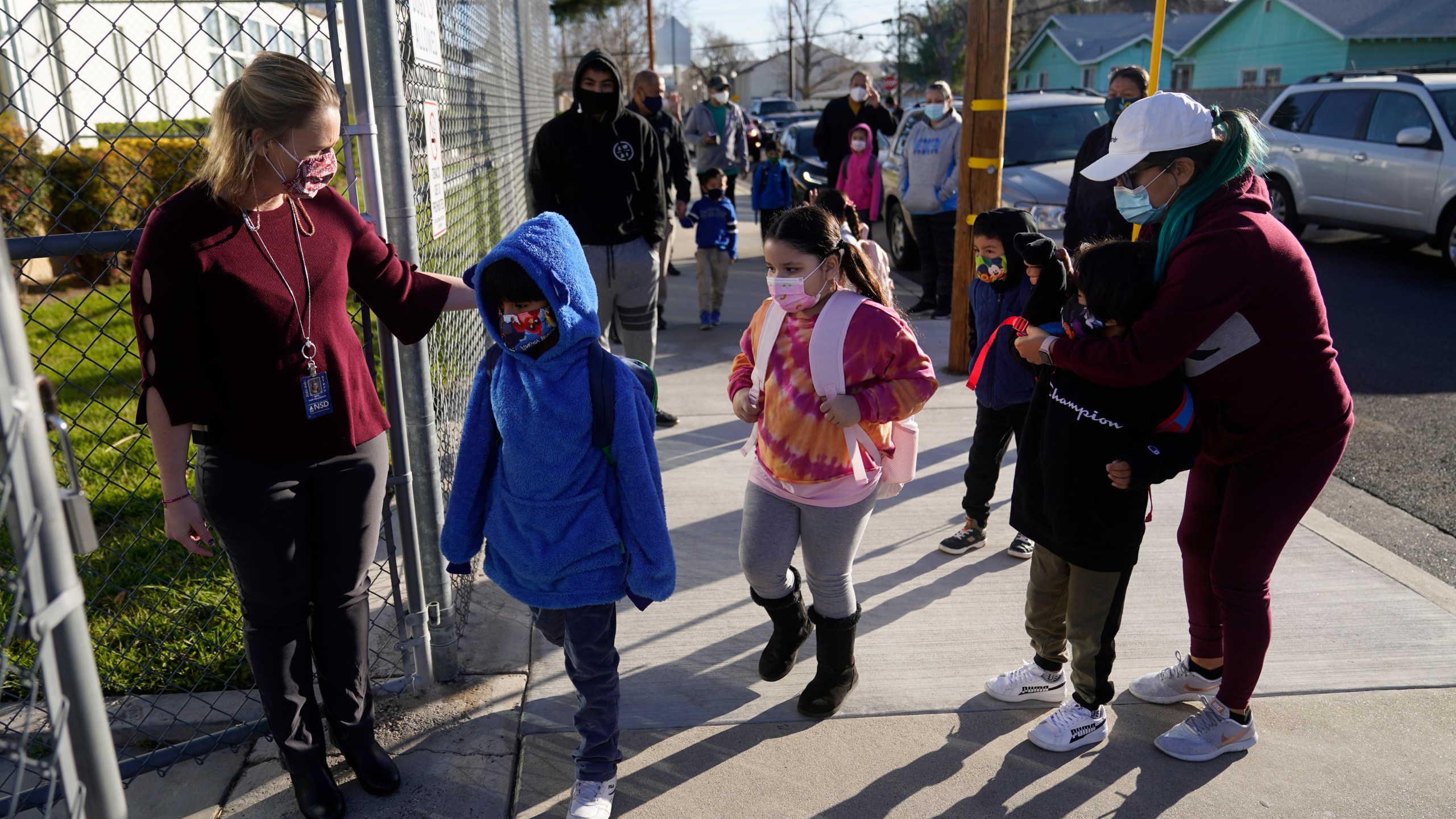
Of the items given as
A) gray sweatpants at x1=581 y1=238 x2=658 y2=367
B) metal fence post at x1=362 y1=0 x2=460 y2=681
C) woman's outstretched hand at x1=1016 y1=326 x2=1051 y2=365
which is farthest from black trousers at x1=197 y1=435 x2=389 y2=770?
gray sweatpants at x1=581 y1=238 x2=658 y2=367

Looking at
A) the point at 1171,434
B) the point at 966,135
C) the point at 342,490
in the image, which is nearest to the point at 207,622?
the point at 342,490

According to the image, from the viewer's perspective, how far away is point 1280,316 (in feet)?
8.21

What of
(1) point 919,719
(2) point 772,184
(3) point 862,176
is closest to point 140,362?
(1) point 919,719

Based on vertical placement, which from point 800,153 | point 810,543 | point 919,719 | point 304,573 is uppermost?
point 800,153

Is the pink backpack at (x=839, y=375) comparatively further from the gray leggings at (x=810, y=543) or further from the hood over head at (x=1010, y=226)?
the hood over head at (x=1010, y=226)

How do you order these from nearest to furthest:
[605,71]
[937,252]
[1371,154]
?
[605,71] < [937,252] < [1371,154]

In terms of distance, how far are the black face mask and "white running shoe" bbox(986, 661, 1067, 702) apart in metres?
3.64

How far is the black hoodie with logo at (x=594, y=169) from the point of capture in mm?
5289

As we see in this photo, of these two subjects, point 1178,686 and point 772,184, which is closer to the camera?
point 1178,686

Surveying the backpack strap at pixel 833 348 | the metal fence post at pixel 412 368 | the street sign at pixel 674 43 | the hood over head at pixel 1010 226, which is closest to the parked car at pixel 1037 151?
the hood over head at pixel 1010 226

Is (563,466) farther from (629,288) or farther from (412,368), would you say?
(629,288)

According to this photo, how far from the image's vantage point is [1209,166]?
8.40ft

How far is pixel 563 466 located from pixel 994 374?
6.98 ft

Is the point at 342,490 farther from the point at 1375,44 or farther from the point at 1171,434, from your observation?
the point at 1375,44
